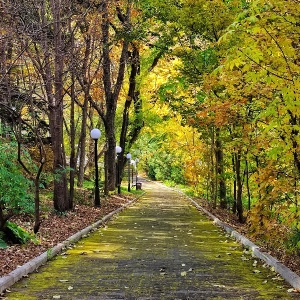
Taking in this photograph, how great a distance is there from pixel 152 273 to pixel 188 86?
11134 mm

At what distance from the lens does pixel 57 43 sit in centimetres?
1345

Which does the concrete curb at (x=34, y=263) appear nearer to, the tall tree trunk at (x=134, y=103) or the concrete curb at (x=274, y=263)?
the concrete curb at (x=274, y=263)

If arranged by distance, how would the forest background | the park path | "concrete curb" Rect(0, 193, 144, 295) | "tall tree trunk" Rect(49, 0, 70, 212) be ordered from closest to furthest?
the park path
"concrete curb" Rect(0, 193, 144, 295)
the forest background
"tall tree trunk" Rect(49, 0, 70, 212)

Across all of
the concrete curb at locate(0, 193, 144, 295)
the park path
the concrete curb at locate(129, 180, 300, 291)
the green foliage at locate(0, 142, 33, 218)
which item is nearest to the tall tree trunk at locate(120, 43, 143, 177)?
the concrete curb at locate(0, 193, 144, 295)

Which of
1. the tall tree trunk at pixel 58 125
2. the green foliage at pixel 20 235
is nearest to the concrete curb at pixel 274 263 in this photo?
the green foliage at pixel 20 235

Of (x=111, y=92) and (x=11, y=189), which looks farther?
(x=111, y=92)

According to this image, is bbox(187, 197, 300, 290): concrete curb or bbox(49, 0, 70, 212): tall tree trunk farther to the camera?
bbox(49, 0, 70, 212): tall tree trunk

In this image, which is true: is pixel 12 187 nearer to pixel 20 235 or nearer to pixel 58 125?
→ pixel 20 235

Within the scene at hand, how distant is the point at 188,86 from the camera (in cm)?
1770

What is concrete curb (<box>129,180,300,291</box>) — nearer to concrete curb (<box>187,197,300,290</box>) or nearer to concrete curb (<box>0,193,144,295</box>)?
concrete curb (<box>187,197,300,290</box>)

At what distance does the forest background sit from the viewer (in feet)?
21.4

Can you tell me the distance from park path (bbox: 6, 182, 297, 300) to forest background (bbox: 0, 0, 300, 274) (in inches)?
34.7

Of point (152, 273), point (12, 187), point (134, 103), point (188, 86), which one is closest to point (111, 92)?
point (188, 86)

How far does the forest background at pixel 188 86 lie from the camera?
6.52 meters
